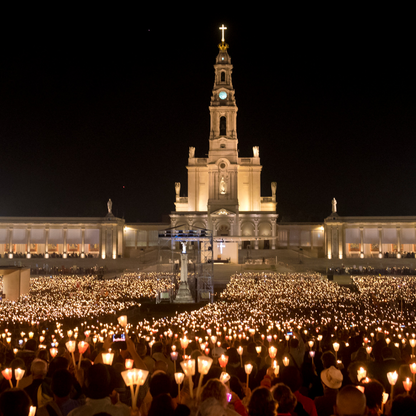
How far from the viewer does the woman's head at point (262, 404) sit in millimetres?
5254

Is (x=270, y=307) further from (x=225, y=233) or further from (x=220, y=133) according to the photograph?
(x=220, y=133)

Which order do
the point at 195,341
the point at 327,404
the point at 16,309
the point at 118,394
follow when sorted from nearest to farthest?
1. the point at 327,404
2. the point at 118,394
3. the point at 195,341
4. the point at 16,309

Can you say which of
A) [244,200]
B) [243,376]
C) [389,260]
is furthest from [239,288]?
[244,200]

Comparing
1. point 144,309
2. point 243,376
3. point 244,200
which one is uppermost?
point 244,200

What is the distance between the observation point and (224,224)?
6731cm

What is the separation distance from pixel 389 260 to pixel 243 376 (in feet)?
180

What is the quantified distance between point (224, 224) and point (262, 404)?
62076mm

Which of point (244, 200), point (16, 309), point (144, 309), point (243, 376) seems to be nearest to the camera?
Result: point (243, 376)

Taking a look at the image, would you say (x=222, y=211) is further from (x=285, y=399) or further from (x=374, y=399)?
(x=285, y=399)

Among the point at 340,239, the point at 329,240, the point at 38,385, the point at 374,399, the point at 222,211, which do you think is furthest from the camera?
the point at 340,239

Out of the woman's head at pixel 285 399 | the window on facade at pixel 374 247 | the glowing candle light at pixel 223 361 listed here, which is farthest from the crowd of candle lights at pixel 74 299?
the window on facade at pixel 374 247

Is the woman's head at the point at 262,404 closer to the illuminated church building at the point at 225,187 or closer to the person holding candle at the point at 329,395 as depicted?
the person holding candle at the point at 329,395

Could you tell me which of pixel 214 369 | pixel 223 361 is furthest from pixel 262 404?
pixel 223 361

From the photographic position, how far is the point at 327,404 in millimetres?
6340
